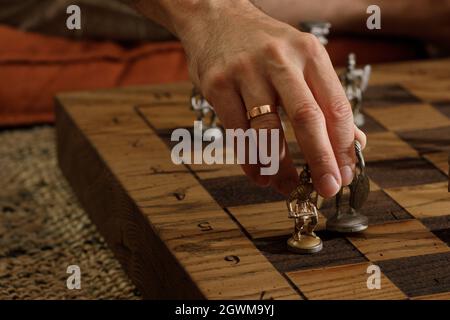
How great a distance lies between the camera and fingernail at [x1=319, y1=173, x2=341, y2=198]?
113 cm

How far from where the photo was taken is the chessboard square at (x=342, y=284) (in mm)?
1073

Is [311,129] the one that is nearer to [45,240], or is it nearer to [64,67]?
[45,240]

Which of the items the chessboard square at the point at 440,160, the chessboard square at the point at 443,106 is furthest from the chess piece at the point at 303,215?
the chessboard square at the point at 443,106

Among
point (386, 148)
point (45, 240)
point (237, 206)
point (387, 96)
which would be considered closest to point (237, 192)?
point (237, 206)

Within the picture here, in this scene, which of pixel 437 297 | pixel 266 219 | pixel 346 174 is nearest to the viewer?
pixel 437 297

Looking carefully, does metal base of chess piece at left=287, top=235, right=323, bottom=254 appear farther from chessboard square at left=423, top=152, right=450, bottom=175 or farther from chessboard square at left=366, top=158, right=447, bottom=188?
chessboard square at left=423, top=152, right=450, bottom=175

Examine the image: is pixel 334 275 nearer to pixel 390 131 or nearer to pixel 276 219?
pixel 276 219

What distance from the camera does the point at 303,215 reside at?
1.17 meters

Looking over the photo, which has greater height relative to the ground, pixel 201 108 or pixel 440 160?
pixel 201 108

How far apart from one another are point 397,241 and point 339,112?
190mm

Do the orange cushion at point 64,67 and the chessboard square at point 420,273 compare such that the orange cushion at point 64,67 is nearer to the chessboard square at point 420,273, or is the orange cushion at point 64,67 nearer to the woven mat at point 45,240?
the woven mat at point 45,240

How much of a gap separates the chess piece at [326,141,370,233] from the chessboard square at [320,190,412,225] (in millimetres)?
35

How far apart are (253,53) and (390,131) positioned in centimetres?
51

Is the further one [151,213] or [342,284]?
[151,213]
